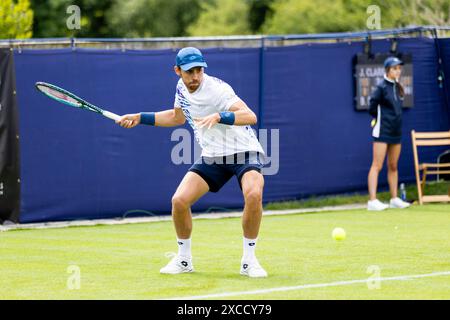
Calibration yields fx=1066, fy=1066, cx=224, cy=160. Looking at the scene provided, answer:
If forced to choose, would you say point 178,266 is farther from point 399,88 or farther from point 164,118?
point 399,88

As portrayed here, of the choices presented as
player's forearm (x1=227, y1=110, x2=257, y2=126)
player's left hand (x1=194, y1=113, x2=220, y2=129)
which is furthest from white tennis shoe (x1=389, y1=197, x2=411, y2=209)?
player's left hand (x1=194, y1=113, x2=220, y2=129)

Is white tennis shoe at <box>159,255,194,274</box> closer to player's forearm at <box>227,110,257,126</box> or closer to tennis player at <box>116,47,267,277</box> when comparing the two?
tennis player at <box>116,47,267,277</box>

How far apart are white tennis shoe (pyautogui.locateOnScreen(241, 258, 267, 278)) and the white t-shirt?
1.00 metres

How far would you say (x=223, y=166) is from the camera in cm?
966

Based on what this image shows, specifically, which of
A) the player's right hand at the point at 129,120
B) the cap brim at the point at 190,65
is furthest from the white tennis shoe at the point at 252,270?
the cap brim at the point at 190,65

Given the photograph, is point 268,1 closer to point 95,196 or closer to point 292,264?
point 95,196

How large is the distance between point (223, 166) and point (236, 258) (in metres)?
1.55

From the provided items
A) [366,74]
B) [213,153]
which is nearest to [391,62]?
[366,74]

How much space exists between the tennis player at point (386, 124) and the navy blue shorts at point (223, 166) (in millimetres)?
7167

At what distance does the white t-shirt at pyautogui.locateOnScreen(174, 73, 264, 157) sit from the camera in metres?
9.48

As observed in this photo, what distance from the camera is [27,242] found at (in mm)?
12898

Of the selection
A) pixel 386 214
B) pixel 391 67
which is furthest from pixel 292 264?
pixel 391 67

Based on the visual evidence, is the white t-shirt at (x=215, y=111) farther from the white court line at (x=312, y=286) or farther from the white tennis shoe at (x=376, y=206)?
the white tennis shoe at (x=376, y=206)

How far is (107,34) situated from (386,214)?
32.4m
